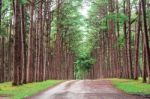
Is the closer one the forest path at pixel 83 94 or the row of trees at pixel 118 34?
the forest path at pixel 83 94

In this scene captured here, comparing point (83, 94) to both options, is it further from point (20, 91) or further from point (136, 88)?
point (136, 88)

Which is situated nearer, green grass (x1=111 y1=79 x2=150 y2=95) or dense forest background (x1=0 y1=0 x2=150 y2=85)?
green grass (x1=111 y1=79 x2=150 y2=95)

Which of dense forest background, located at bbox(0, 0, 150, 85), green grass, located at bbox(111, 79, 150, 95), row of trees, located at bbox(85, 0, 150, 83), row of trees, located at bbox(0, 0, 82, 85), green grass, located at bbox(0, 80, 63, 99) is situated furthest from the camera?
row of trees, located at bbox(85, 0, 150, 83)

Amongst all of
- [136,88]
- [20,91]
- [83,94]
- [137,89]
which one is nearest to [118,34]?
[136,88]

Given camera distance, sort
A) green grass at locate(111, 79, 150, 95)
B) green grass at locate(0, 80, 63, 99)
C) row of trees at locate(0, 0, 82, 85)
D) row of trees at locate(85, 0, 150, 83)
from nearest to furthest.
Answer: green grass at locate(0, 80, 63, 99) < green grass at locate(111, 79, 150, 95) < row of trees at locate(0, 0, 82, 85) < row of trees at locate(85, 0, 150, 83)

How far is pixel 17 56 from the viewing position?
29.0m

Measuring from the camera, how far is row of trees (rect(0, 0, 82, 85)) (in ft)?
98.6

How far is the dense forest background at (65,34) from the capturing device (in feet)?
105

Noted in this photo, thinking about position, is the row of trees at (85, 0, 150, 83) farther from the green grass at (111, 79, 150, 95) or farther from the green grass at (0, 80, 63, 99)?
the green grass at (0, 80, 63, 99)

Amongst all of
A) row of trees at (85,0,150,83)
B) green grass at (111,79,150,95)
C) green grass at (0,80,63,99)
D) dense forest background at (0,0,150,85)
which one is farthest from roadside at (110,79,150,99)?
row of trees at (85,0,150,83)

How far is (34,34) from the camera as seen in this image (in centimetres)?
4247

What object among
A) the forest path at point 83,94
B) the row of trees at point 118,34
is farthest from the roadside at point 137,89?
the row of trees at point 118,34

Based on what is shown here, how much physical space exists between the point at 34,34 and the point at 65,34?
24.7m

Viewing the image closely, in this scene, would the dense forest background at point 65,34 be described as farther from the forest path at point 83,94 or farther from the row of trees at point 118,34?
the forest path at point 83,94
